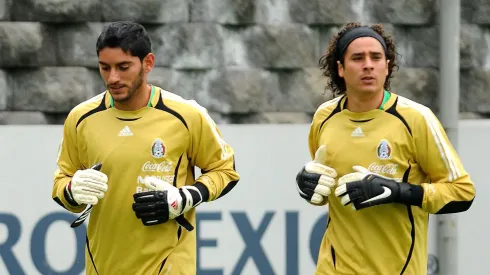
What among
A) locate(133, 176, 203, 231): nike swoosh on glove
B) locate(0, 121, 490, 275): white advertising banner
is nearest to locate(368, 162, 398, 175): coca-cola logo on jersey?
locate(133, 176, 203, 231): nike swoosh on glove

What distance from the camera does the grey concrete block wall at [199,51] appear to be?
23.3 feet

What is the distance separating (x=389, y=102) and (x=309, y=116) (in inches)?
85.6

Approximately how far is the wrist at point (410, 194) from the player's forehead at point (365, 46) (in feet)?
1.98

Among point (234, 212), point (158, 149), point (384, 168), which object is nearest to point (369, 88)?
point (384, 168)

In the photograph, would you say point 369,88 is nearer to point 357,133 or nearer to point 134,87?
point 357,133

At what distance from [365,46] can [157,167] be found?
1.06 m

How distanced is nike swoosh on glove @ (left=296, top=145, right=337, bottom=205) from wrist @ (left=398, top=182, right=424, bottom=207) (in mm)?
311

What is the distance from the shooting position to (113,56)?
4883 mm

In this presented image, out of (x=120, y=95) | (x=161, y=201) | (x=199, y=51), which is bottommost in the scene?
(x=161, y=201)

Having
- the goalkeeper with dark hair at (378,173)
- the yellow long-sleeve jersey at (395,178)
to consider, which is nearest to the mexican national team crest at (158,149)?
the goalkeeper with dark hair at (378,173)

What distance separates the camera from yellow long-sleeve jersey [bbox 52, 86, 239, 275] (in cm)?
497

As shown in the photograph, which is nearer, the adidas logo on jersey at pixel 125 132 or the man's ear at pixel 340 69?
the adidas logo on jersey at pixel 125 132

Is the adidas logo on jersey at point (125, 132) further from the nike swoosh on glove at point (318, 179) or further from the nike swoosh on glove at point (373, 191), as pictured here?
the nike swoosh on glove at point (373, 191)

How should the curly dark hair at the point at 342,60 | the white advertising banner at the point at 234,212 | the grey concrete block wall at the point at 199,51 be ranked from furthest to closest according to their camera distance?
the grey concrete block wall at the point at 199,51, the white advertising banner at the point at 234,212, the curly dark hair at the point at 342,60
